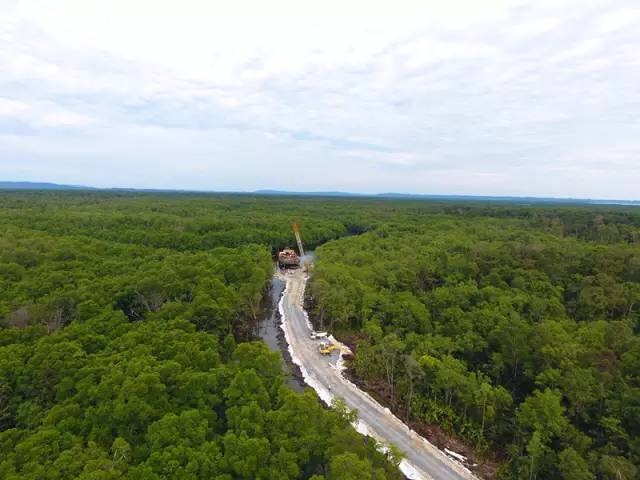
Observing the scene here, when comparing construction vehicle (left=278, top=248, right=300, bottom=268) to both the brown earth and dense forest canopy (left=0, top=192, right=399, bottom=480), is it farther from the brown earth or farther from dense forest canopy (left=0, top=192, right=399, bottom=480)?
the brown earth

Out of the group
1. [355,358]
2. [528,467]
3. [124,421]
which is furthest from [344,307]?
[124,421]

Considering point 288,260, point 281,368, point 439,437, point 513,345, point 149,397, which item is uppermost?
point 149,397

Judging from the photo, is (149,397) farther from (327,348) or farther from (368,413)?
(327,348)

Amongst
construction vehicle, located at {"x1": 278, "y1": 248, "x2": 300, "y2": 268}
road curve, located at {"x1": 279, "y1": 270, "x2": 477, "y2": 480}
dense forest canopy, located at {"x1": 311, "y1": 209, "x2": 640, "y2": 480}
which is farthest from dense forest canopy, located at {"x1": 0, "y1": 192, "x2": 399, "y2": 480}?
construction vehicle, located at {"x1": 278, "y1": 248, "x2": 300, "y2": 268}

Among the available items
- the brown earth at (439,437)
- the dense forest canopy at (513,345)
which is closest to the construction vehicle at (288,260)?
the dense forest canopy at (513,345)

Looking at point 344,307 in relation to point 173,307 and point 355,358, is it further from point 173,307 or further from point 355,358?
Result: point 173,307

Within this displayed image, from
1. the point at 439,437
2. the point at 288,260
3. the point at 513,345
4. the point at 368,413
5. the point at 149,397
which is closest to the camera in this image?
the point at 149,397

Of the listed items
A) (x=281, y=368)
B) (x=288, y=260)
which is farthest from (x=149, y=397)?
(x=288, y=260)
